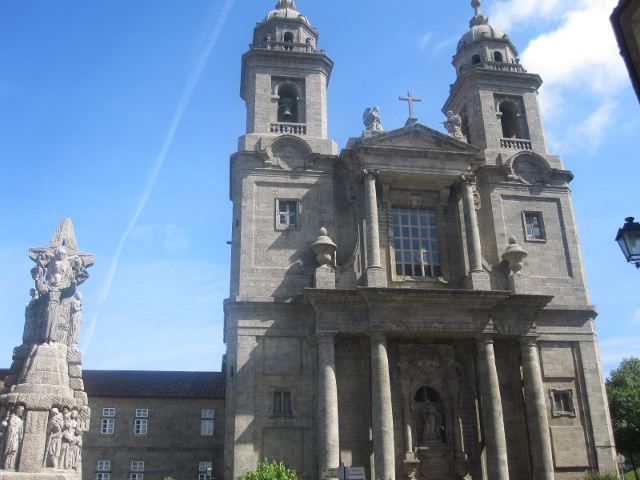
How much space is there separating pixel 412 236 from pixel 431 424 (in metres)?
7.88

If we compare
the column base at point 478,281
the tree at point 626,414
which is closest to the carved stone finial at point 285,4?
the column base at point 478,281

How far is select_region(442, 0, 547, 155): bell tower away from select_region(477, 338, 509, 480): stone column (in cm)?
1083

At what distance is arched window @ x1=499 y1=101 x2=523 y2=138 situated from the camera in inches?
1282

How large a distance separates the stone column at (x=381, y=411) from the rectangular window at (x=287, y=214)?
20.7 feet

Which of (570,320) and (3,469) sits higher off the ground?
(570,320)

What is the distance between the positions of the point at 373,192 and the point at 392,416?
902 cm

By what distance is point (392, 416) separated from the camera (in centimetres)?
2397

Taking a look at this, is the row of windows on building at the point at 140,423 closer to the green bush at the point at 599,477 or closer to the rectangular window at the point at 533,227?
the rectangular window at the point at 533,227

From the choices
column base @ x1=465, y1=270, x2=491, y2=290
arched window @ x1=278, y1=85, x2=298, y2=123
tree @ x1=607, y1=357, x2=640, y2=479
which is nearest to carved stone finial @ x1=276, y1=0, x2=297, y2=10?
arched window @ x1=278, y1=85, x2=298, y2=123

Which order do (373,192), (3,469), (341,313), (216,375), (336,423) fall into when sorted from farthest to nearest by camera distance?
(216,375)
(373,192)
(341,313)
(336,423)
(3,469)

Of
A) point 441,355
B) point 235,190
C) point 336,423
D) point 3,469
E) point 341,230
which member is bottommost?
point 3,469

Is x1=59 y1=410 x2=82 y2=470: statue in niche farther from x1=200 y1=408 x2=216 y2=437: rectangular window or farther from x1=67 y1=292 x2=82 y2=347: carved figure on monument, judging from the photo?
x1=200 y1=408 x2=216 y2=437: rectangular window

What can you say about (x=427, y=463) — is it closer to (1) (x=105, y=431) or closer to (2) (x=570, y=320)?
(2) (x=570, y=320)

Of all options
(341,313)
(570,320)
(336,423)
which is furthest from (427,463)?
(570,320)
